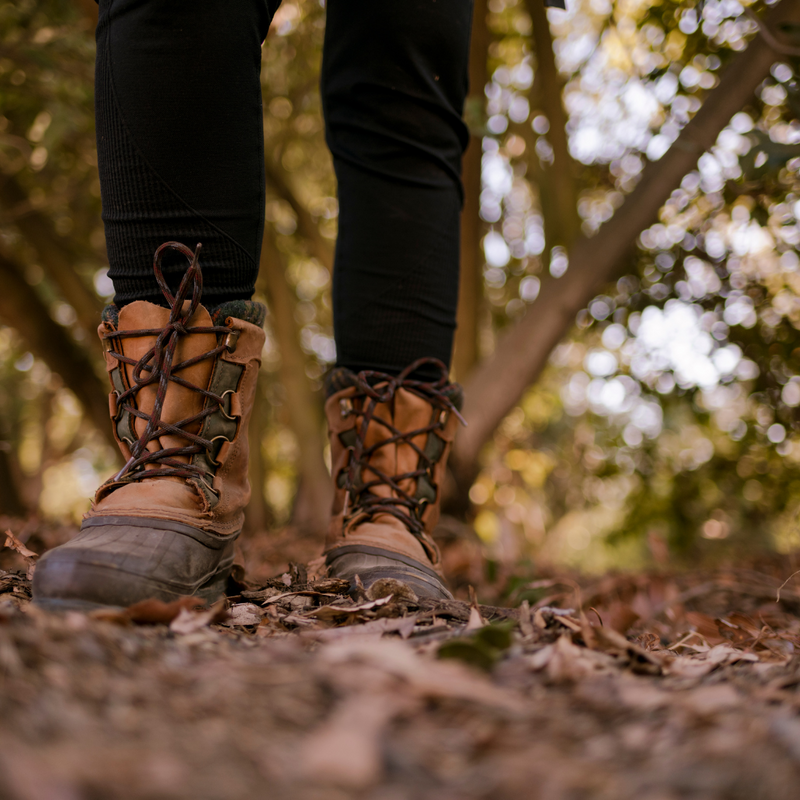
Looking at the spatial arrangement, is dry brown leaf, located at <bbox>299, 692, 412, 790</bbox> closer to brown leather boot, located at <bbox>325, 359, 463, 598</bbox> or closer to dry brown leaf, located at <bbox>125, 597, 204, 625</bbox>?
dry brown leaf, located at <bbox>125, 597, 204, 625</bbox>

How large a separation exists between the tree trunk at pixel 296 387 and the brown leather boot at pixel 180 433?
282cm

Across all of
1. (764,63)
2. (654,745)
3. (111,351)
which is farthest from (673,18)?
(654,745)

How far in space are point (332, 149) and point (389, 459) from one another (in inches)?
28.4

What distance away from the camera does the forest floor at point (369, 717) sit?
1.34 ft

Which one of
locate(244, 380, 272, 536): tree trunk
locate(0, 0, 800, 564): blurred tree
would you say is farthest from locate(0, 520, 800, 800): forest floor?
locate(244, 380, 272, 536): tree trunk

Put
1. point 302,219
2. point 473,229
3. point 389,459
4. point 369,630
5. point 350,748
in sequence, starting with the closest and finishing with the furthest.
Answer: point 350,748 < point 369,630 < point 389,459 < point 473,229 < point 302,219

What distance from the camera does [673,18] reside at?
2.80 meters

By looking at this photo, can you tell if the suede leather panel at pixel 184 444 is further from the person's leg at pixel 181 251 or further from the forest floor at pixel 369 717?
the forest floor at pixel 369 717

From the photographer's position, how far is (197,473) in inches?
39.1

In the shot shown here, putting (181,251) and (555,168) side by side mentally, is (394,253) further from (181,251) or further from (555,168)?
(555,168)

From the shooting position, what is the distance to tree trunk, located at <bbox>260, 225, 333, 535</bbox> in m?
3.91

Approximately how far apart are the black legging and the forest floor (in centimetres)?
62

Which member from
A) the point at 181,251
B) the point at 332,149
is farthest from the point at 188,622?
the point at 332,149

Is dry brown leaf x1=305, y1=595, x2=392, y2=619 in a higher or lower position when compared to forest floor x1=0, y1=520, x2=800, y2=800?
lower
